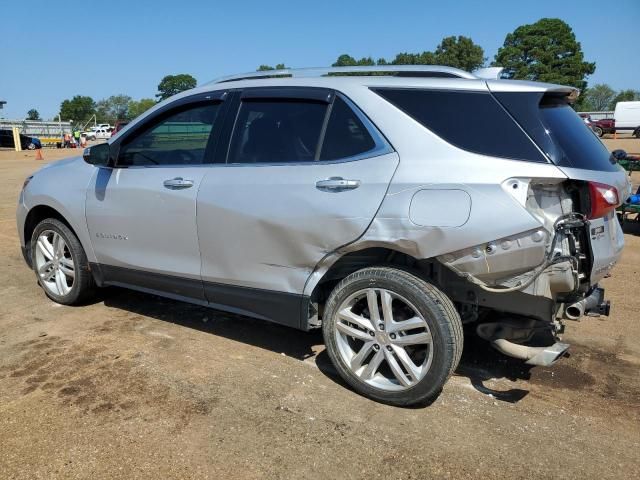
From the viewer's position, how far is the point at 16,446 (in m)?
2.83

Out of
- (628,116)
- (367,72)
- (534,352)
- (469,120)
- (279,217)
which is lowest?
(534,352)

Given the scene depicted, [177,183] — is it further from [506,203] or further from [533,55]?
[533,55]

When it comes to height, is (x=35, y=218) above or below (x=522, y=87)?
below

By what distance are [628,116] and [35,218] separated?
49.5m

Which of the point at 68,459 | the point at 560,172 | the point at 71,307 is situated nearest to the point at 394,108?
the point at 560,172

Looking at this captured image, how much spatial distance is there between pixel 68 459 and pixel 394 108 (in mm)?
2533

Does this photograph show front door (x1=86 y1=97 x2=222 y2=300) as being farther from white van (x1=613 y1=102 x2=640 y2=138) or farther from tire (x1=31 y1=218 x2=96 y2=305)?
white van (x1=613 y1=102 x2=640 y2=138)

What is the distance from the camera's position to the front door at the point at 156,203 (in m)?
3.90

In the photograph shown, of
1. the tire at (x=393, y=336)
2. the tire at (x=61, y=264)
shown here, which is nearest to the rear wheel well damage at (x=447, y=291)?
the tire at (x=393, y=336)

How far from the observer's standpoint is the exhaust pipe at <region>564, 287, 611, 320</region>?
3082mm

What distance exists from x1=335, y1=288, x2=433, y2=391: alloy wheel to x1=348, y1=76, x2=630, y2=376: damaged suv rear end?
29 centimetres

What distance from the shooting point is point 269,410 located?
10.6ft

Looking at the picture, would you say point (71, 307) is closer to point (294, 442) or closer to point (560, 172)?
point (294, 442)

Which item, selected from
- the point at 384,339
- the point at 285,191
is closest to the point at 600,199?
the point at 384,339
